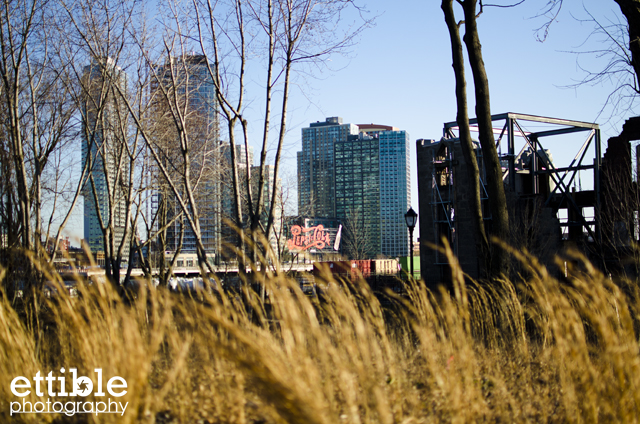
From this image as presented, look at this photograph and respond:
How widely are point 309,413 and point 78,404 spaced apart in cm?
207

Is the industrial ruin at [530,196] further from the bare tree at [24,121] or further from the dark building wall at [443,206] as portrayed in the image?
the bare tree at [24,121]

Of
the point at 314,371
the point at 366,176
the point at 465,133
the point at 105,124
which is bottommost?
the point at 314,371

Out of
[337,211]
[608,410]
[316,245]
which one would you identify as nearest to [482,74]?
[608,410]

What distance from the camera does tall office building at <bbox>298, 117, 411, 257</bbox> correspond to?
93188 millimetres

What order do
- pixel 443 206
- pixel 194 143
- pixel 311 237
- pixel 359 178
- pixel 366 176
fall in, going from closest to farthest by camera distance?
pixel 194 143 → pixel 443 206 → pixel 311 237 → pixel 359 178 → pixel 366 176

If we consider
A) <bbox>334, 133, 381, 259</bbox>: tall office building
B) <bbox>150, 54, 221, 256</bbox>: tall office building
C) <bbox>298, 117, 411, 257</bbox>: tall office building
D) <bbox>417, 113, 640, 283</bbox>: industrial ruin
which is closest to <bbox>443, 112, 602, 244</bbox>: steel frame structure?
<bbox>417, 113, 640, 283</bbox>: industrial ruin

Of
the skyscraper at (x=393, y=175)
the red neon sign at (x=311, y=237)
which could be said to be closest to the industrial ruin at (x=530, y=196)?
the red neon sign at (x=311, y=237)

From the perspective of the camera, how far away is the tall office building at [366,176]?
93188 mm

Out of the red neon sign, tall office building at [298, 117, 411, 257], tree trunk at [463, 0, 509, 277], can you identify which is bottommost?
the red neon sign

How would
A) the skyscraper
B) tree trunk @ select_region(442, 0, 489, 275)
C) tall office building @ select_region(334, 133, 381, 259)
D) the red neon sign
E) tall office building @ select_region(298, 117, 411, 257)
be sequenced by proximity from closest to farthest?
tree trunk @ select_region(442, 0, 489, 275), the red neon sign, tall office building @ select_region(298, 117, 411, 257), tall office building @ select_region(334, 133, 381, 259), the skyscraper

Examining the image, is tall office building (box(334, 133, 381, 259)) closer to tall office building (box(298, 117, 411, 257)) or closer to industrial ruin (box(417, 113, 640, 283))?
tall office building (box(298, 117, 411, 257))

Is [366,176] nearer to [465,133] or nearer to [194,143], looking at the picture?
[194,143]

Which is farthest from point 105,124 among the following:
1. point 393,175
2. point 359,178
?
point 393,175

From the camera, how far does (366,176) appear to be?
103562 mm
